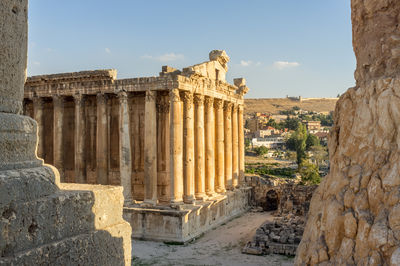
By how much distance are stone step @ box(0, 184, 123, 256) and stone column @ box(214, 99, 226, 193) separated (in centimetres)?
2088

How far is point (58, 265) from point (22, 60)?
210cm

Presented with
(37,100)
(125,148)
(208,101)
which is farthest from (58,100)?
(208,101)

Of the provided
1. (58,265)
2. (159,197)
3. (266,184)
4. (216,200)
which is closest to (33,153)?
(58,265)

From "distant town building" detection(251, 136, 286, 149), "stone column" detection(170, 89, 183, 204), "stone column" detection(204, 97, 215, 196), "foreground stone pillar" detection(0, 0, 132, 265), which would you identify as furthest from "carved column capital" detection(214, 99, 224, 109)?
"distant town building" detection(251, 136, 286, 149)

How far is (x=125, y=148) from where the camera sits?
69.6 ft

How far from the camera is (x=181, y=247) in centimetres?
1858

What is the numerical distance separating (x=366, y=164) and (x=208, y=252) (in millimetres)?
14130

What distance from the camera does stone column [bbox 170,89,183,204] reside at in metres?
20.1

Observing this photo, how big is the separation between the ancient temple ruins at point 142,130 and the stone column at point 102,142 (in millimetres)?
59

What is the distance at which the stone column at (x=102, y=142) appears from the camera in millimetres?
22328

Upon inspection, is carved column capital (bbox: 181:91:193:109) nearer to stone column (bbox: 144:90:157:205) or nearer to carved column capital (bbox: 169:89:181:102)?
carved column capital (bbox: 169:89:181:102)

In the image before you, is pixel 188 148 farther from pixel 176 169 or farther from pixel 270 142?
pixel 270 142

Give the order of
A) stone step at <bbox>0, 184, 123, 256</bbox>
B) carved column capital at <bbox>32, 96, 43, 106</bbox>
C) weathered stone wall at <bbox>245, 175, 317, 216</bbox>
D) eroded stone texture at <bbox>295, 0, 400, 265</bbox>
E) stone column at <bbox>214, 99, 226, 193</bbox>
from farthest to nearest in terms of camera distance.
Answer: weathered stone wall at <bbox>245, 175, 317, 216</bbox> → stone column at <bbox>214, 99, 226, 193</bbox> → carved column capital at <bbox>32, 96, 43, 106</bbox> → eroded stone texture at <bbox>295, 0, 400, 265</bbox> → stone step at <bbox>0, 184, 123, 256</bbox>

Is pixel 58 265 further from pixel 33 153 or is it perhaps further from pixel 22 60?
pixel 22 60
